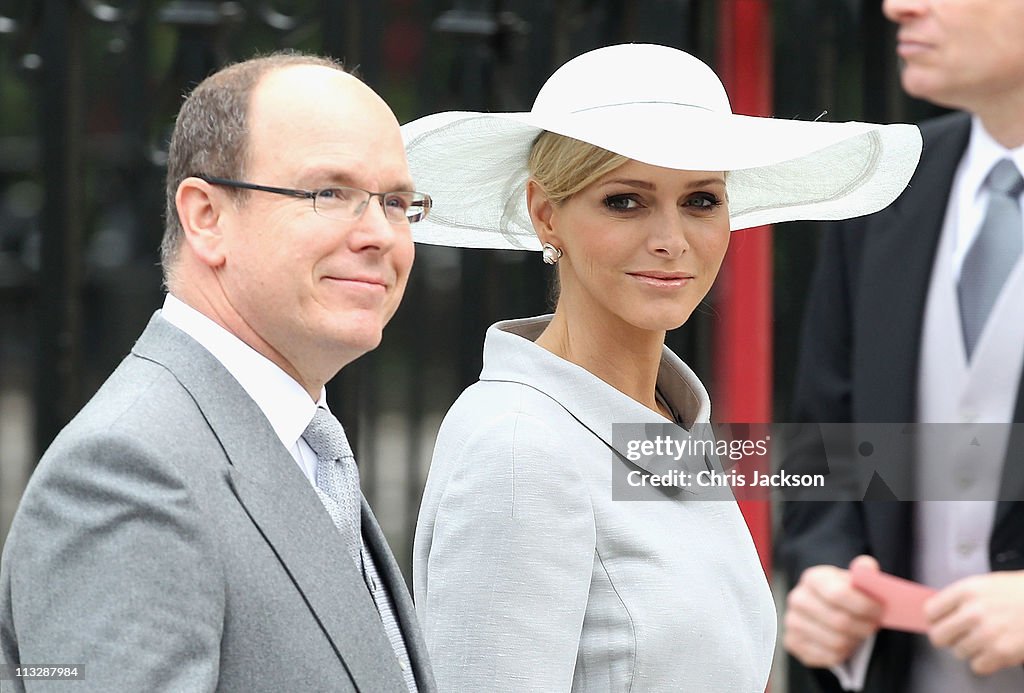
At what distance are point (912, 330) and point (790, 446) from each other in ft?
1.03

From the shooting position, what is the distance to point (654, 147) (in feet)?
5.58

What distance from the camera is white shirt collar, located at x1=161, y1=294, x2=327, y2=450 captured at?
4.44 ft

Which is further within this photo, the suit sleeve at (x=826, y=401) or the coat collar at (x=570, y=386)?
the suit sleeve at (x=826, y=401)

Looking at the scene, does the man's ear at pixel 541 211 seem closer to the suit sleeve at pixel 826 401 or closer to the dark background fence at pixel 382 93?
the suit sleeve at pixel 826 401

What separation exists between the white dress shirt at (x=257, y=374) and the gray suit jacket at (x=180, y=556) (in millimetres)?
24

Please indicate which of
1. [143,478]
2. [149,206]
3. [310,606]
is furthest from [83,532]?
[149,206]

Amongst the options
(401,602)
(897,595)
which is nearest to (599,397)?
(401,602)

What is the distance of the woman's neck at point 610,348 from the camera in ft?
5.92

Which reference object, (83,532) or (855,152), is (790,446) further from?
(83,532)

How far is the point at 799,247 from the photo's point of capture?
332cm

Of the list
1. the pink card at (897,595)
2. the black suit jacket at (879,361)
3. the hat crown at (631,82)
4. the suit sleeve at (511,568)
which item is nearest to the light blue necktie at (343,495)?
the suit sleeve at (511,568)

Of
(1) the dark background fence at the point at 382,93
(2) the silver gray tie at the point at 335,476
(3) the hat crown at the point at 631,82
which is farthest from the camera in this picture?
(1) the dark background fence at the point at 382,93

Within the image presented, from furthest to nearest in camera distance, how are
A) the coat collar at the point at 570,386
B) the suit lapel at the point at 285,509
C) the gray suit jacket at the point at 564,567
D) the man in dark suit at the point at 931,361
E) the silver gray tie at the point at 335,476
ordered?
the man in dark suit at the point at 931,361 → the coat collar at the point at 570,386 → the gray suit jacket at the point at 564,567 → the silver gray tie at the point at 335,476 → the suit lapel at the point at 285,509

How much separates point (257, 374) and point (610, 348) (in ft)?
1.88
